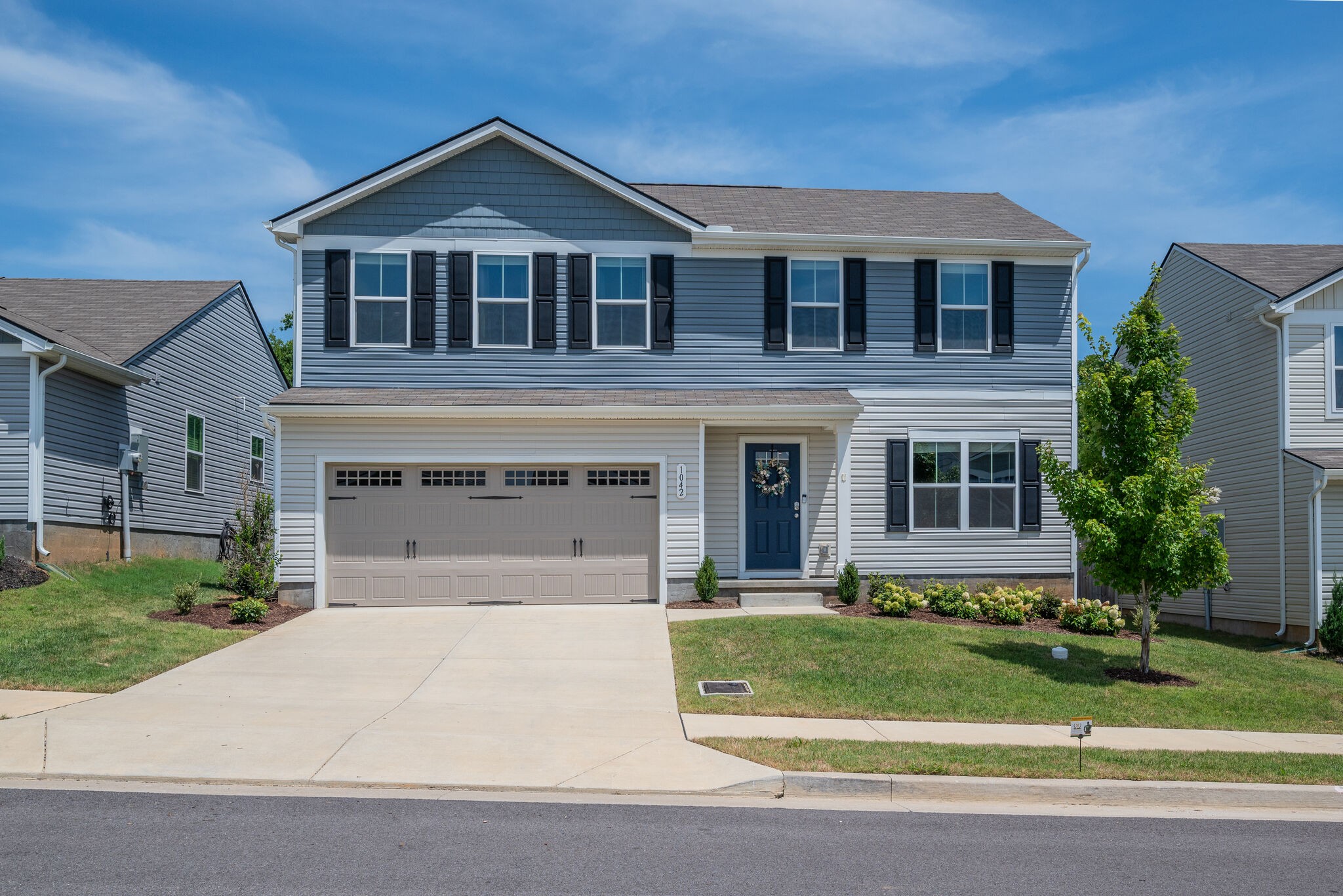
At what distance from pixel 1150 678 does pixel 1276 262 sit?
36.5 ft

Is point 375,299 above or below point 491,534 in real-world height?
above

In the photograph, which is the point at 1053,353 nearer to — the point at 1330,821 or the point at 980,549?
the point at 980,549

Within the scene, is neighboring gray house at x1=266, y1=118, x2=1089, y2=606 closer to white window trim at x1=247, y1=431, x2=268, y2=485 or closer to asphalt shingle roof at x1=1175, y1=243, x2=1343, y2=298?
asphalt shingle roof at x1=1175, y1=243, x2=1343, y2=298

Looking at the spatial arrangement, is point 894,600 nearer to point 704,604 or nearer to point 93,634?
point 704,604

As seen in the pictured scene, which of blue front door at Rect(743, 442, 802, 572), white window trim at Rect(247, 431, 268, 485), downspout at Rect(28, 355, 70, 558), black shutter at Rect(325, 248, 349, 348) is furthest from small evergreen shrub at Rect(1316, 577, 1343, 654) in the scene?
white window trim at Rect(247, 431, 268, 485)

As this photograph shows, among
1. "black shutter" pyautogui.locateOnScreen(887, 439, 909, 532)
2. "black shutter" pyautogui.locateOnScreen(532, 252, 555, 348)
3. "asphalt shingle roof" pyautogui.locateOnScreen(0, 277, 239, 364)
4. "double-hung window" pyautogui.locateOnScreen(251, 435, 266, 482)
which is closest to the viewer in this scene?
"black shutter" pyautogui.locateOnScreen(532, 252, 555, 348)

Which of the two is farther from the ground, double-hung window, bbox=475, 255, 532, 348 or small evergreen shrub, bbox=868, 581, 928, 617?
double-hung window, bbox=475, 255, 532, 348

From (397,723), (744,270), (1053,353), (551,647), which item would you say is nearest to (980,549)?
(1053,353)

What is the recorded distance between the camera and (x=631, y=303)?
16781 millimetres

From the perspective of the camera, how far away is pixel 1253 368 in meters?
18.0

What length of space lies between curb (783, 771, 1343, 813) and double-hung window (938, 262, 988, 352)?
10230 millimetres

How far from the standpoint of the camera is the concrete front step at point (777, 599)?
15.6 metres

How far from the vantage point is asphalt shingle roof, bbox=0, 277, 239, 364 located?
1861 centimetres

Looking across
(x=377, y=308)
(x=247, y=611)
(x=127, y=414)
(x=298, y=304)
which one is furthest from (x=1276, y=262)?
(x=127, y=414)
